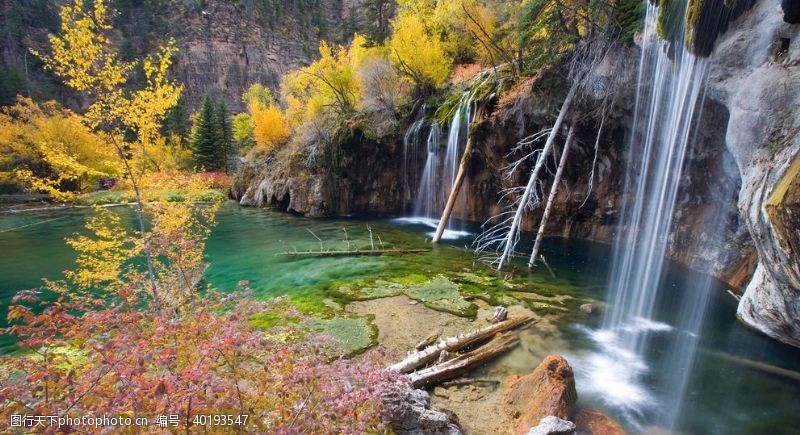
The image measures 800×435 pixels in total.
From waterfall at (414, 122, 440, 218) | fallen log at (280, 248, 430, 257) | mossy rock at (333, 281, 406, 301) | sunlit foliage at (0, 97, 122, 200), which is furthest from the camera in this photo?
sunlit foliage at (0, 97, 122, 200)

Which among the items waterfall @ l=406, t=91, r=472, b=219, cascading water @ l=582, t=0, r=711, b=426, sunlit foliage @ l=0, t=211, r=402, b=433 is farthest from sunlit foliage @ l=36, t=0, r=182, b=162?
waterfall @ l=406, t=91, r=472, b=219

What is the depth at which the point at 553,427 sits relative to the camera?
4168 millimetres

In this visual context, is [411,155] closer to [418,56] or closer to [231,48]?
[418,56]

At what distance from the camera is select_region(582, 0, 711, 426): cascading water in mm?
5922

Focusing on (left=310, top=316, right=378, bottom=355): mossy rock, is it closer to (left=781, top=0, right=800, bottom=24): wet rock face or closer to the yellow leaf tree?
the yellow leaf tree

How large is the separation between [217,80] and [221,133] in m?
27.0

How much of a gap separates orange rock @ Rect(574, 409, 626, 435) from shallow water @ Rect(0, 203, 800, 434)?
352 mm

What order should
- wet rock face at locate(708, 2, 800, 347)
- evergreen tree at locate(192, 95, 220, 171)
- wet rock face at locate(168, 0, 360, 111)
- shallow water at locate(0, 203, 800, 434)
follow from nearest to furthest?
wet rock face at locate(708, 2, 800, 347)
shallow water at locate(0, 203, 800, 434)
evergreen tree at locate(192, 95, 220, 171)
wet rock face at locate(168, 0, 360, 111)

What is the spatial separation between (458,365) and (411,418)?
2.05m

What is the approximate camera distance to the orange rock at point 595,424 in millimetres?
4809

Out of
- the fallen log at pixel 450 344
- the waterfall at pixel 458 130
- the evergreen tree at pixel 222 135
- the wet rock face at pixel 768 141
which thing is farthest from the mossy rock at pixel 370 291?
the evergreen tree at pixel 222 135

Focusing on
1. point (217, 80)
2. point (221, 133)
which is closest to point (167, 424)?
point (221, 133)

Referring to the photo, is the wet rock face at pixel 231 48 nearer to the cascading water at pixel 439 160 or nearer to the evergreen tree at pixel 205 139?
the evergreen tree at pixel 205 139

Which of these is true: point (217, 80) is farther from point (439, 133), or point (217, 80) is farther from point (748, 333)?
point (748, 333)
